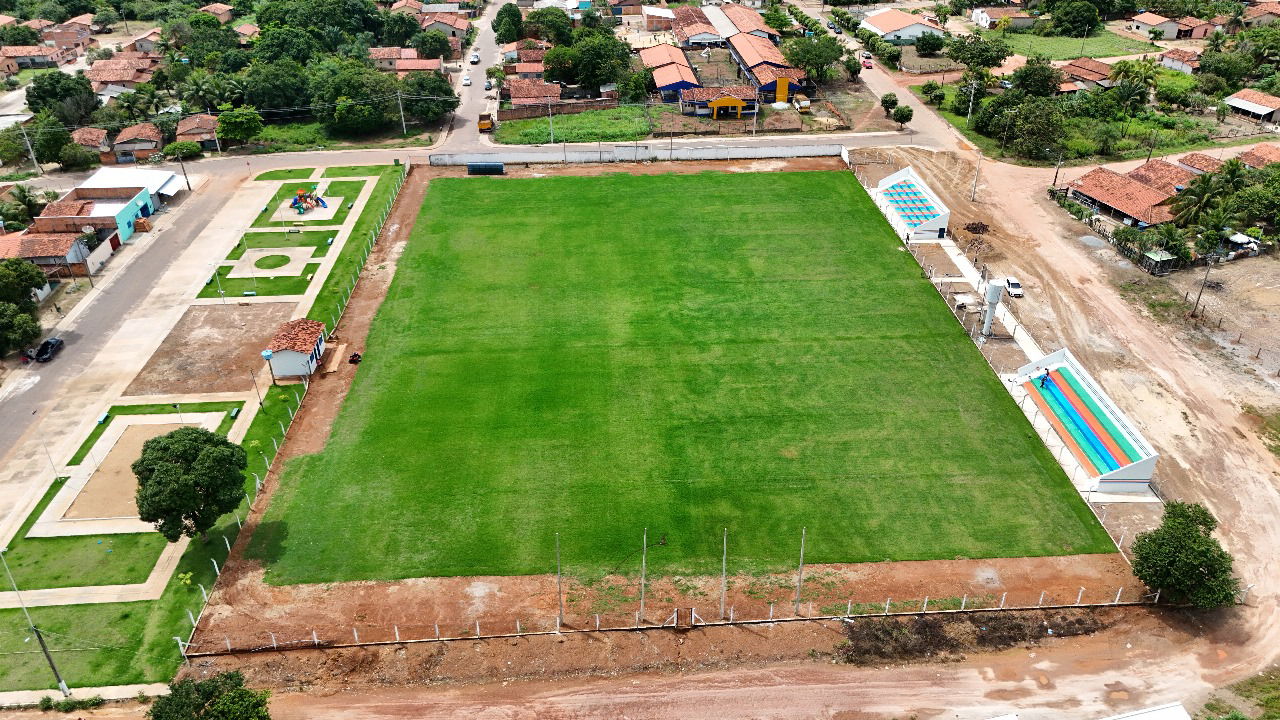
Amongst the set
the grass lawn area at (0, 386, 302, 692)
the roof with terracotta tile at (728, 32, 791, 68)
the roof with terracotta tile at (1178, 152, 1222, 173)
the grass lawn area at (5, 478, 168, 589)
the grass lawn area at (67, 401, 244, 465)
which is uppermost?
the roof with terracotta tile at (728, 32, 791, 68)

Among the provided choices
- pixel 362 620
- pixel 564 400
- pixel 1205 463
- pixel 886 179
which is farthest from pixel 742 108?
pixel 362 620

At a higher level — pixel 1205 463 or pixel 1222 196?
pixel 1222 196

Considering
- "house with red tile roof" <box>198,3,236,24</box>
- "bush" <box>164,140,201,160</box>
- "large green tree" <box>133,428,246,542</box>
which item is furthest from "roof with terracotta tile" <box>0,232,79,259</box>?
"house with red tile roof" <box>198,3,236,24</box>

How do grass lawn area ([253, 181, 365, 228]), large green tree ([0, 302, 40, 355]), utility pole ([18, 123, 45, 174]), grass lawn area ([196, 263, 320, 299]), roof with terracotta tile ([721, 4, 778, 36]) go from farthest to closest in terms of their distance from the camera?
roof with terracotta tile ([721, 4, 778, 36]) → utility pole ([18, 123, 45, 174]) → grass lawn area ([253, 181, 365, 228]) → grass lawn area ([196, 263, 320, 299]) → large green tree ([0, 302, 40, 355])

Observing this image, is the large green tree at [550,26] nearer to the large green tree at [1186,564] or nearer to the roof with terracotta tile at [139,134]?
the roof with terracotta tile at [139,134]

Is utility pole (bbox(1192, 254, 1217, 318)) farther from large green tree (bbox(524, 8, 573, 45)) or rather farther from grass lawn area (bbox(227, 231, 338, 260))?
large green tree (bbox(524, 8, 573, 45))

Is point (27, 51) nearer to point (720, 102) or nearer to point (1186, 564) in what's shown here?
point (720, 102)

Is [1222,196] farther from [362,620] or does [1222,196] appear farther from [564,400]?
[362,620]
